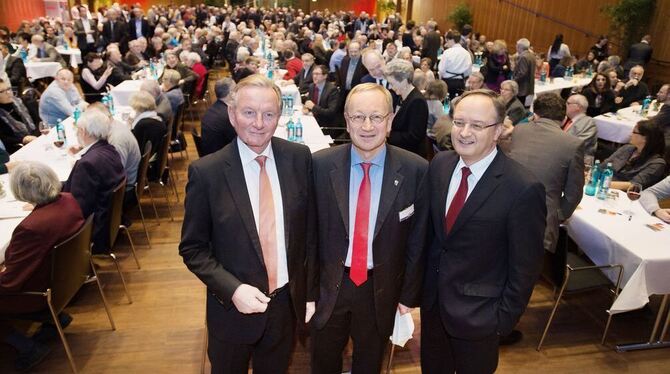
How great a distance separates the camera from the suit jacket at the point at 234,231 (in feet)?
5.70

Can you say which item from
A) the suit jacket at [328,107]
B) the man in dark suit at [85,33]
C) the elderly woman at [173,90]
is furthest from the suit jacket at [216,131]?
the man in dark suit at [85,33]

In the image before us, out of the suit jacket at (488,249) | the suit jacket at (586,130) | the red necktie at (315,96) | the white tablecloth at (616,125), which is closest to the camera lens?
the suit jacket at (488,249)

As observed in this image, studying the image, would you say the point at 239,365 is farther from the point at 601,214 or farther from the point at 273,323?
the point at 601,214

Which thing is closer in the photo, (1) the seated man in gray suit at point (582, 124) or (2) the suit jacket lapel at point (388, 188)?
(2) the suit jacket lapel at point (388, 188)

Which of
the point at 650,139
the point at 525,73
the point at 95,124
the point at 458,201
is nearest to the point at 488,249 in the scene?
the point at 458,201

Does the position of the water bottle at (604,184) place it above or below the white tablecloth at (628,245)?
above

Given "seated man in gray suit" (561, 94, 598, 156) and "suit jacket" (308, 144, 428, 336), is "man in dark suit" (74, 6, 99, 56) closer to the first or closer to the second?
"seated man in gray suit" (561, 94, 598, 156)

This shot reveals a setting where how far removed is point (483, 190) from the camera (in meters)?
1.87

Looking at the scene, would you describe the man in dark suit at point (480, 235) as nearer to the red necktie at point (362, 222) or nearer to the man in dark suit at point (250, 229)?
the red necktie at point (362, 222)

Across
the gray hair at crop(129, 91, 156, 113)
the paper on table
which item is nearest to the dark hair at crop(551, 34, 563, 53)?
the gray hair at crop(129, 91, 156, 113)

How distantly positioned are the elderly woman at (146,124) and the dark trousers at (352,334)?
3215 millimetres

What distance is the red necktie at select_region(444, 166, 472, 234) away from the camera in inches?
76.7

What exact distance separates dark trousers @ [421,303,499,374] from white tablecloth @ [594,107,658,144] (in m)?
5.57

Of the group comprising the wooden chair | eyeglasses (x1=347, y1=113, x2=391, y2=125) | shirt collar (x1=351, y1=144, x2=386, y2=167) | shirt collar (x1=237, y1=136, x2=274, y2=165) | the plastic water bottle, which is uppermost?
eyeglasses (x1=347, y1=113, x2=391, y2=125)
